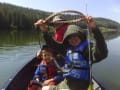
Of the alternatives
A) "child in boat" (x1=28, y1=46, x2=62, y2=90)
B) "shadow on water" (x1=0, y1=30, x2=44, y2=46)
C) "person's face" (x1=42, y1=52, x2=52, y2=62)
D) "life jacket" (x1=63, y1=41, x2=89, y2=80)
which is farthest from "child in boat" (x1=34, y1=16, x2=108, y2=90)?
"shadow on water" (x1=0, y1=30, x2=44, y2=46)

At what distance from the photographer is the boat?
19.3 feet

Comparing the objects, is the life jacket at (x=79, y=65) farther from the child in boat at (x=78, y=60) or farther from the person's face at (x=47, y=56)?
the person's face at (x=47, y=56)

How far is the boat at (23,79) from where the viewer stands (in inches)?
232

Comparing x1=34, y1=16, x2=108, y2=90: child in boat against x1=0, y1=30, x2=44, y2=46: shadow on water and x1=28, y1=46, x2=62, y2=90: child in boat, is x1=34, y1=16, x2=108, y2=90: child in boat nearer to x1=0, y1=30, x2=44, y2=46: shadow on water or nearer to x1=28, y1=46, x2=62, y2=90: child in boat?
x1=28, y1=46, x2=62, y2=90: child in boat

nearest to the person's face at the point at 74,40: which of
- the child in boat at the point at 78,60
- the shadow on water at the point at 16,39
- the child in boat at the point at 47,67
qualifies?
the child in boat at the point at 78,60

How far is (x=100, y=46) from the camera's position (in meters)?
4.34

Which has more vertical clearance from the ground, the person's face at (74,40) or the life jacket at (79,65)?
the person's face at (74,40)

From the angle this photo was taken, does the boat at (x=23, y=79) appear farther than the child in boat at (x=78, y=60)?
Yes

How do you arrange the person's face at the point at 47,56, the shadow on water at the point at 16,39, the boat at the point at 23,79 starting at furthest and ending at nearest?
the shadow on water at the point at 16,39 → the person's face at the point at 47,56 → the boat at the point at 23,79

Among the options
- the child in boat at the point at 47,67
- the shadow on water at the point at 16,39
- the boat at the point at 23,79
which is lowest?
the shadow on water at the point at 16,39

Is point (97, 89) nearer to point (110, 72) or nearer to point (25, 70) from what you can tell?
point (25, 70)

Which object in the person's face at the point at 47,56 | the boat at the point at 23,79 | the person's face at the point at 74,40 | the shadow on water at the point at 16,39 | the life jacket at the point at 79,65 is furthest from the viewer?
the shadow on water at the point at 16,39

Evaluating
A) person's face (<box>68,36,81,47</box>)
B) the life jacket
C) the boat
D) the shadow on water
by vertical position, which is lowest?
the shadow on water

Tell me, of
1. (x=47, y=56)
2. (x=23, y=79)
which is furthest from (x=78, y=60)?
(x=23, y=79)
